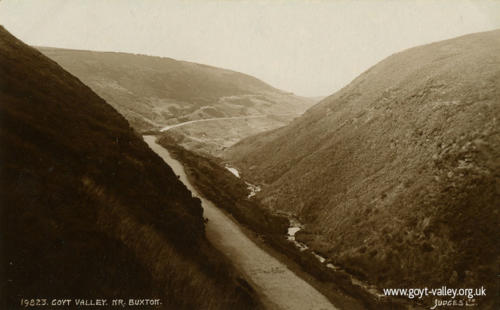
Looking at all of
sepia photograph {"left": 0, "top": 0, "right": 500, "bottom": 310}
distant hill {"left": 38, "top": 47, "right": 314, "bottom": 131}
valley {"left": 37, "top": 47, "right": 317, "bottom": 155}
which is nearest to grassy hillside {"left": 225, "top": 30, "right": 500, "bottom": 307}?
sepia photograph {"left": 0, "top": 0, "right": 500, "bottom": 310}

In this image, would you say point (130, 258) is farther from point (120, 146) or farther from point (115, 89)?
point (115, 89)

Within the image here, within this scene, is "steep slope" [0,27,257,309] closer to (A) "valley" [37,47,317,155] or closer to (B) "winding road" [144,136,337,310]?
(B) "winding road" [144,136,337,310]

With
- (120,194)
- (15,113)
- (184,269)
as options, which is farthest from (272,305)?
(15,113)

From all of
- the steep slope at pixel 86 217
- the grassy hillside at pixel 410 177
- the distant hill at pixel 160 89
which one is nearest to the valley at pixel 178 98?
the distant hill at pixel 160 89

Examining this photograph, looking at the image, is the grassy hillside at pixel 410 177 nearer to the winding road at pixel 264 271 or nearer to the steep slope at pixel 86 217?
the winding road at pixel 264 271

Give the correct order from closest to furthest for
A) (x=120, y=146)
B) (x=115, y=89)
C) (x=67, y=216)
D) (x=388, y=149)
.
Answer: (x=67, y=216) < (x=120, y=146) < (x=388, y=149) < (x=115, y=89)
